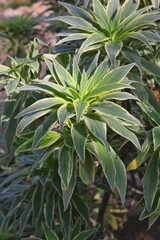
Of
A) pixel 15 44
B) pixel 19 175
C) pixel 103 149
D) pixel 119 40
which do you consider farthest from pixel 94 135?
pixel 15 44

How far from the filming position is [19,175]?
234 centimetres

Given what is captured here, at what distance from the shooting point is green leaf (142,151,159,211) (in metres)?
1.82

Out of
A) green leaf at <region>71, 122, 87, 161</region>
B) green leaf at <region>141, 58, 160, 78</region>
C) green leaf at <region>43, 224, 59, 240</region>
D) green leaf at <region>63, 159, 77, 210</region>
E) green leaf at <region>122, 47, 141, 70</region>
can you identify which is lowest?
green leaf at <region>43, 224, 59, 240</region>

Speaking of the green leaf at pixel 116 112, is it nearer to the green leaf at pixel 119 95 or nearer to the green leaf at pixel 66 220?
the green leaf at pixel 119 95

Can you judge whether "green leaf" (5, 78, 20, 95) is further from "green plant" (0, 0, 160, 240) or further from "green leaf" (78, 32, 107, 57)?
"green leaf" (78, 32, 107, 57)

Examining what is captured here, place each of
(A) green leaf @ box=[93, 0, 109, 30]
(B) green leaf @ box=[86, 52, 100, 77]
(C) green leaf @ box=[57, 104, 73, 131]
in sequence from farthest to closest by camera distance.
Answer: (A) green leaf @ box=[93, 0, 109, 30] → (B) green leaf @ box=[86, 52, 100, 77] → (C) green leaf @ box=[57, 104, 73, 131]

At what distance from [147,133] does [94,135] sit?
23cm

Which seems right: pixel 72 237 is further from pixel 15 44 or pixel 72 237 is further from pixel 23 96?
pixel 15 44

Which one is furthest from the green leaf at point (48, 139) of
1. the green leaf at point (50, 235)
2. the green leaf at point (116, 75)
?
the green leaf at point (50, 235)

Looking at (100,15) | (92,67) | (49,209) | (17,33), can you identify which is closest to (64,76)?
(92,67)

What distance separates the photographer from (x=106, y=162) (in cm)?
175

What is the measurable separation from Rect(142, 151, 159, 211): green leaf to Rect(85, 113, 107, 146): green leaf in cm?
27

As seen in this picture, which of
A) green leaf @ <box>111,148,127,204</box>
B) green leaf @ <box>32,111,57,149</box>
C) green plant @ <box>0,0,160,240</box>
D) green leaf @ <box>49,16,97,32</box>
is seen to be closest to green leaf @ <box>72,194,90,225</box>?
green plant @ <box>0,0,160,240</box>

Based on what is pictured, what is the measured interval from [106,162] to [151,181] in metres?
0.19
